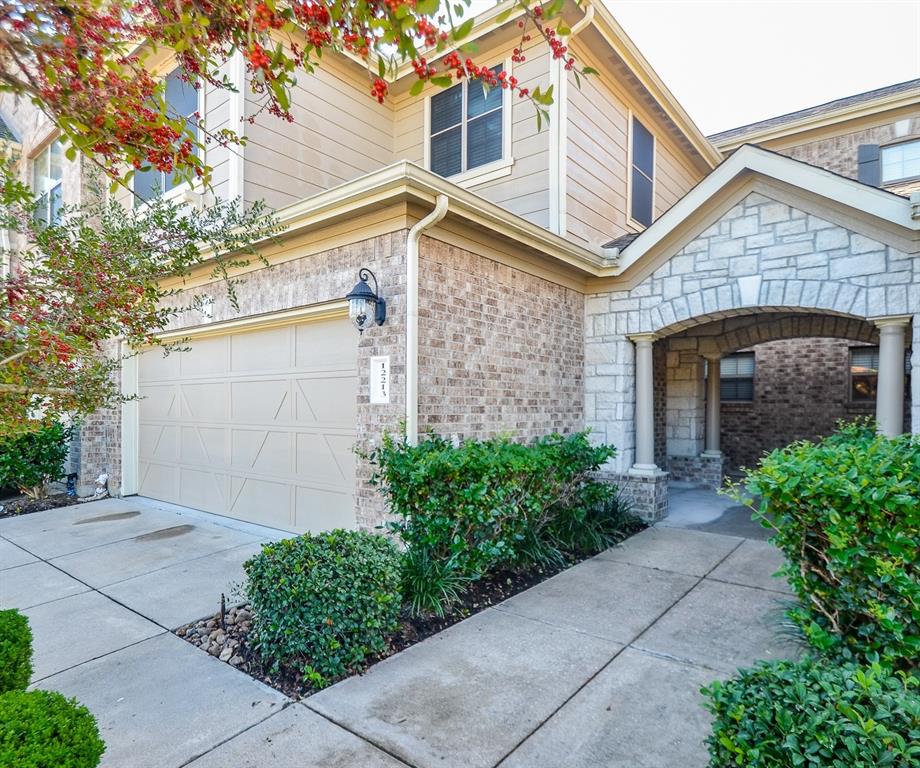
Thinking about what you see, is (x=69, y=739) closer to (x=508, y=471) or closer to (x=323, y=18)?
(x=323, y=18)

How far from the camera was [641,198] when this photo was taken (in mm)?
9172

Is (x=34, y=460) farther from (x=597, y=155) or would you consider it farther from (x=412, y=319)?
(x=597, y=155)

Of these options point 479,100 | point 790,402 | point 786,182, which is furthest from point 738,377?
point 479,100

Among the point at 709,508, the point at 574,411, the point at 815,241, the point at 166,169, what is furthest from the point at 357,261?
the point at 709,508

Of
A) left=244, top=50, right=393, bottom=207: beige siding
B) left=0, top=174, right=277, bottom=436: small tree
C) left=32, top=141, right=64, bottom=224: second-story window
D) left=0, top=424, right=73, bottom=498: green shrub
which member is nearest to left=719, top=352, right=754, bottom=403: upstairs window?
left=244, top=50, right=393, bottom=207: beige siding

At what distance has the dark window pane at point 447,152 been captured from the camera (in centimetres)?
809

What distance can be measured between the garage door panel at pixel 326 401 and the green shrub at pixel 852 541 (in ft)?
13.0

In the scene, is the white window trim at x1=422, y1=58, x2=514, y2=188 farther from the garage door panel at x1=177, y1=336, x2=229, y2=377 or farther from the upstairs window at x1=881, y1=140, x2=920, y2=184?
the upstairs window at x1=881, y1=140, x2=920, y2=184

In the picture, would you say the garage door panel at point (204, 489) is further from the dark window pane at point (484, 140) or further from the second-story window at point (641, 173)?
the second-story window at point (641, 173)

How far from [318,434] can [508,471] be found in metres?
2.52

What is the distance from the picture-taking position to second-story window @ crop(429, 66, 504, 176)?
764 cm

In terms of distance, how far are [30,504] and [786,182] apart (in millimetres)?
10960

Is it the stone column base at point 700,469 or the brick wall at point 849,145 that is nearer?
the stone column base at point 700,469

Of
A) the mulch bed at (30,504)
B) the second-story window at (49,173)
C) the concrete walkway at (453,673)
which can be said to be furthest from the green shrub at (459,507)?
the second-story window at (49,173)
